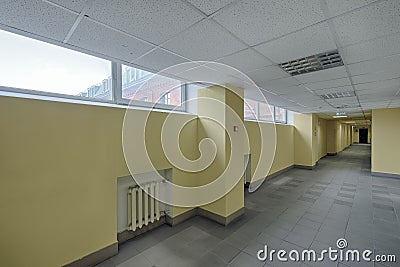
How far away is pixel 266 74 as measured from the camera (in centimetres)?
266

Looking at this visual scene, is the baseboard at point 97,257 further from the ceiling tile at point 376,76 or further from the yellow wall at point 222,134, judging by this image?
the ceiling tile at point 376,76

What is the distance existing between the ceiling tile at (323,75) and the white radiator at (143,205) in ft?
9.30

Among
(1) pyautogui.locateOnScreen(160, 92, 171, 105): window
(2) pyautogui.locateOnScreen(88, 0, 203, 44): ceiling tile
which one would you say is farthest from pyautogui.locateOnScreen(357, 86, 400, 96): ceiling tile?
(2) pyautogui.locateOnScreen(88, 0, 203, 44): ceiling tile

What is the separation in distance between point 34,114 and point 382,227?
4999 mm

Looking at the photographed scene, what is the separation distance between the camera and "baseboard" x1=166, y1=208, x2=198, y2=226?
3.04m

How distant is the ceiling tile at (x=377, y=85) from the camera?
3069mm

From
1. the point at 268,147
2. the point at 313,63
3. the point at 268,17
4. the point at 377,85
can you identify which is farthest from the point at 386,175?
the point at 268,17

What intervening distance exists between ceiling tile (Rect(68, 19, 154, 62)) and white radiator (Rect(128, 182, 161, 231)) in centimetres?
178

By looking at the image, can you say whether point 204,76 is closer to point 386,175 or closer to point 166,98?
point 166,98

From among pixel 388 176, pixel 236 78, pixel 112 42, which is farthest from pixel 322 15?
pixel 388 176

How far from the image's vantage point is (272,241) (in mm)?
2578

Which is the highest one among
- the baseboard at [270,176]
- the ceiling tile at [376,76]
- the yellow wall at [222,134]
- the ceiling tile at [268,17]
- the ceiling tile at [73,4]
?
the ceiling tile at [268,17]

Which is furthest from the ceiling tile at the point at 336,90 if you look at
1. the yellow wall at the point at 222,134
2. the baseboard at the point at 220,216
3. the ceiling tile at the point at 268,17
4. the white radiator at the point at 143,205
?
the white radiator at the point at 143,205

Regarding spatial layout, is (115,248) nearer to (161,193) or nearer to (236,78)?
(161,193)
